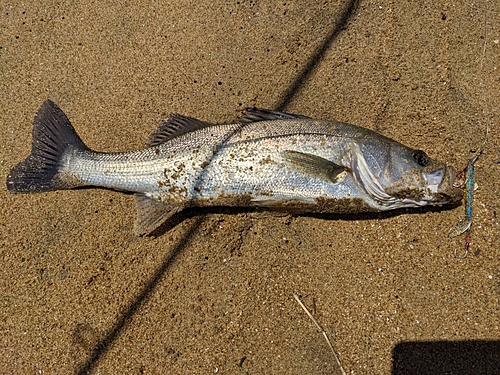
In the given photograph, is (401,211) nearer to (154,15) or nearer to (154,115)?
(154,115)

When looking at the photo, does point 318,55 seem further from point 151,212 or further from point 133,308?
point 133,308

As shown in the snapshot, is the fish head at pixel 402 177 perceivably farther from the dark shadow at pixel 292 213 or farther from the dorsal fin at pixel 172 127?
the dorsal fin at pixel 172 127

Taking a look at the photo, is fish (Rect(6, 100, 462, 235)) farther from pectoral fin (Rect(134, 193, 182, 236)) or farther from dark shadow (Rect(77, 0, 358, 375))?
dark shadow (Rect(77, 0, 358, 375))

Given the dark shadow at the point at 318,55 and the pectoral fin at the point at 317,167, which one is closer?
the pectoral fin at the point at 317,167

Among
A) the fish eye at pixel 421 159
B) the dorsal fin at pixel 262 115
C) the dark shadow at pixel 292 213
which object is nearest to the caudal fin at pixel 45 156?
the dark shadow at pixel 292 213

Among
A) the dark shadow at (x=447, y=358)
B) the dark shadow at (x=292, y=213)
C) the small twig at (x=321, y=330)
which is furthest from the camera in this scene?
the dark shadow at (x=292, y=213)

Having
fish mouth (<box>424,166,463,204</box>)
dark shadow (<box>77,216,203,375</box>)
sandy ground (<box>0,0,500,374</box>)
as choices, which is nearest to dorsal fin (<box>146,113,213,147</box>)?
sandy ground (<box>0,0,500,374</box>)
